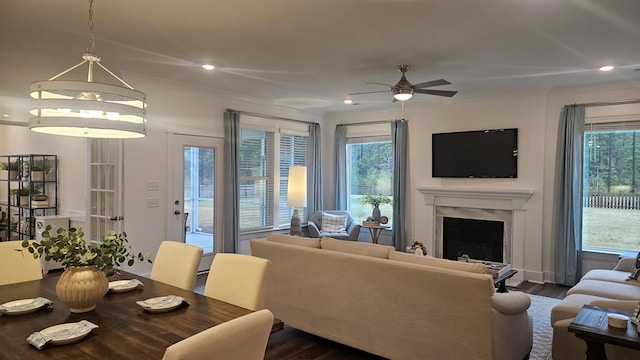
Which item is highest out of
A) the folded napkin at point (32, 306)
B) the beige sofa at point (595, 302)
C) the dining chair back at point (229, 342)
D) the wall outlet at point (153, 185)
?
the wall outlet at point (153, 185)

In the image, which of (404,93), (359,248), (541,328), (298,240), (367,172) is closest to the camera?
(359,248)

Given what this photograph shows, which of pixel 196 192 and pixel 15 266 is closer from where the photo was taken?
pixel 15 266

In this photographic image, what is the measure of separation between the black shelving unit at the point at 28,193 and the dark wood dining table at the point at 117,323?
4.94 meters

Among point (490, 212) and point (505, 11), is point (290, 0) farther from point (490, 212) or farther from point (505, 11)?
point (490, 212)

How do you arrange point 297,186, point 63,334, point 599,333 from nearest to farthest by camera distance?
point 63,334 → point 599,333 → point 297,186

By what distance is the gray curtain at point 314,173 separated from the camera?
7762mm

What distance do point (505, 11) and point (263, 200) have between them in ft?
16.3

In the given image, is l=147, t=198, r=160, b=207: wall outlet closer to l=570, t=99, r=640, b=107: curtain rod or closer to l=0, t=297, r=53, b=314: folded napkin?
l=0, t=297, r=53, b=314: folded napkin

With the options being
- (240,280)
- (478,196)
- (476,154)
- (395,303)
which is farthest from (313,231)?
(240,280)

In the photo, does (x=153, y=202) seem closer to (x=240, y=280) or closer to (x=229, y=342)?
(x=240, y=280)

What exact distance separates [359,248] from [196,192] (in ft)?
11.3

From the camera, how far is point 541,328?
394 cm

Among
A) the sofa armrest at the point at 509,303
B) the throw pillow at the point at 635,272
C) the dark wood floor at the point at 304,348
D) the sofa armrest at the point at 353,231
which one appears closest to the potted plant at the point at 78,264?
the dark wood floor at the point at 304,348

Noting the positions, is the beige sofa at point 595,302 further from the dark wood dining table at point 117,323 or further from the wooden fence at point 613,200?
the dark wood dining table at point 117,323
